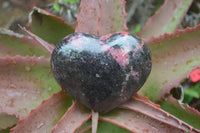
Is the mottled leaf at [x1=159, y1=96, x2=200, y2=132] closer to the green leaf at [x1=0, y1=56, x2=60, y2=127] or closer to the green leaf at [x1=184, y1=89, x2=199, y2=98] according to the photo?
the green leaf at [x1=184, y1=89, x2=199, y2=98]

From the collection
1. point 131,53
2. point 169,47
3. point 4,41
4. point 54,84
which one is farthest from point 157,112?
point 4,41

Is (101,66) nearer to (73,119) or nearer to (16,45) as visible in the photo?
(73,119)

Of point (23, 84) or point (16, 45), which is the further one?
point (16, 45)

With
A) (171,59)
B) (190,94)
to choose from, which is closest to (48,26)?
(171,59)

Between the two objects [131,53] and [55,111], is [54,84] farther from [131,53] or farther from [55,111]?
[131,53]

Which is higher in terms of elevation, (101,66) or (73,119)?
(101,66)

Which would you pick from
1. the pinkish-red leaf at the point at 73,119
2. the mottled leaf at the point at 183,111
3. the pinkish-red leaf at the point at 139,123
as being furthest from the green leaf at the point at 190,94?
the pinkish-red leaf at the point at 73,119

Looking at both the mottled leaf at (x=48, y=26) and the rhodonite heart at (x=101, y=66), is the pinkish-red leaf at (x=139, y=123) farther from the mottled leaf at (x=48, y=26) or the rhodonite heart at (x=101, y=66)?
the mottled leaf at (x=48, y=26)

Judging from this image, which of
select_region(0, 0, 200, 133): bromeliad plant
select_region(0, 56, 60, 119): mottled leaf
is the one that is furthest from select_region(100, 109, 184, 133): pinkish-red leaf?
select_region(0, 56, 60, 119): mottled leaf
